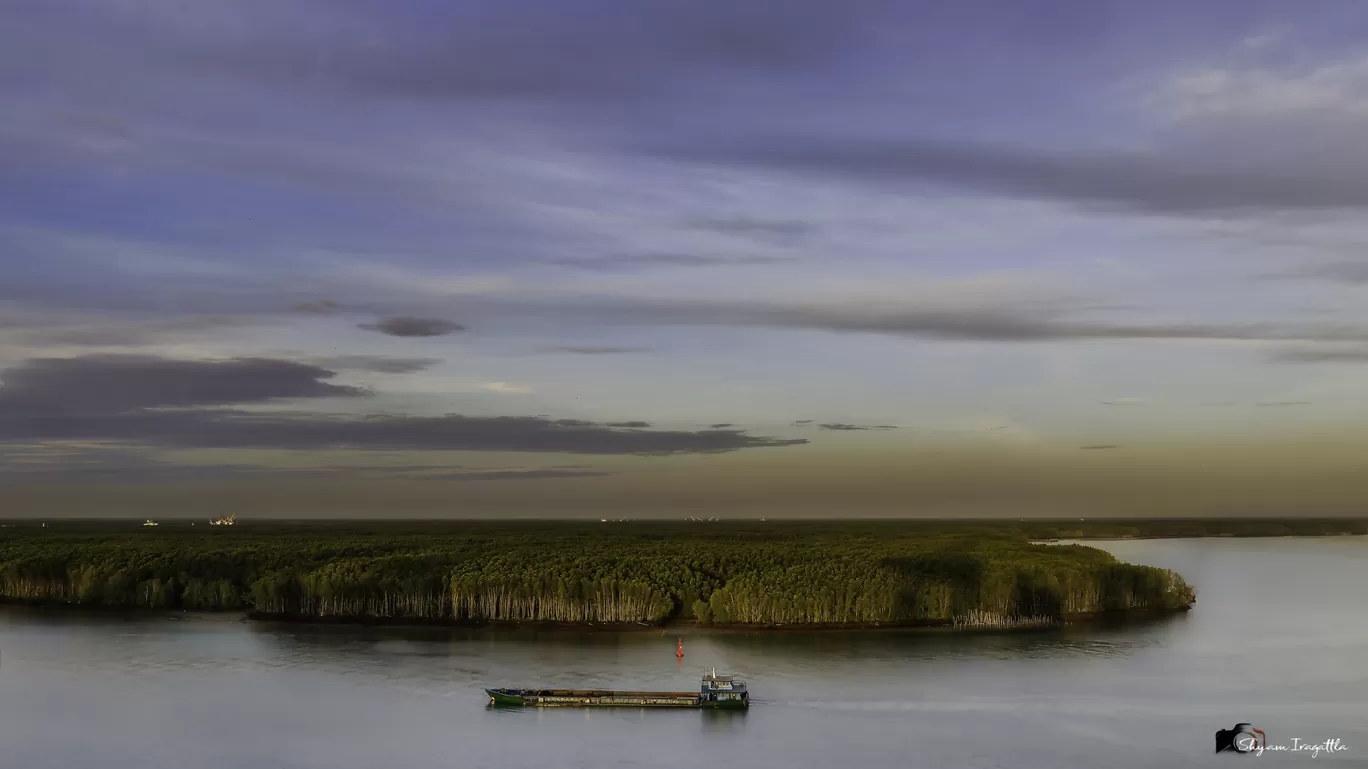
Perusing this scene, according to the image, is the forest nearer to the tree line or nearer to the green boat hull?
the tree line

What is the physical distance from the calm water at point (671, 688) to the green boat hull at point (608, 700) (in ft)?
1.70

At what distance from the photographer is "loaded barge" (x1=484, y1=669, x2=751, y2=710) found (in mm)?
33031

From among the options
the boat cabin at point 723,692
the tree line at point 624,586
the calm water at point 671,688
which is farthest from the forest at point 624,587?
the boat cabin at point 723,692

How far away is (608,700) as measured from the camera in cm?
3331

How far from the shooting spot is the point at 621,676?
3816cm

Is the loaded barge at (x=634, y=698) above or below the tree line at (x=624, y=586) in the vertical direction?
below

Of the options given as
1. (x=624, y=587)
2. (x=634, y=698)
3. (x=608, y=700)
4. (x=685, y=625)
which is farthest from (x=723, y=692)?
(x=624, y=587)

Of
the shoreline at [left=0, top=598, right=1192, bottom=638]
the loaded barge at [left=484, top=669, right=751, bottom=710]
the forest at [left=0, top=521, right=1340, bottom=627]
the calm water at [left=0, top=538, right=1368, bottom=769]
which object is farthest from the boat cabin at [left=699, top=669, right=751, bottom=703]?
the forest at [left=0, top=521, right=1340, bottom=627]

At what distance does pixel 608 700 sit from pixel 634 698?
79cm

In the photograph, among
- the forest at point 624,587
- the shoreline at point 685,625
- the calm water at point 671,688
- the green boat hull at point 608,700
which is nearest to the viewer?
the calm water at point 671,688

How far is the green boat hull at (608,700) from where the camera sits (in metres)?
33.0

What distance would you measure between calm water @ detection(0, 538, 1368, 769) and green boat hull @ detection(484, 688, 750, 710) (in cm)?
52

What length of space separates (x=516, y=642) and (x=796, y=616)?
12.8 metres

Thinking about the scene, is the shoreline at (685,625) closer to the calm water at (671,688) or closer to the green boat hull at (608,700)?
the calm water at (671,688)
